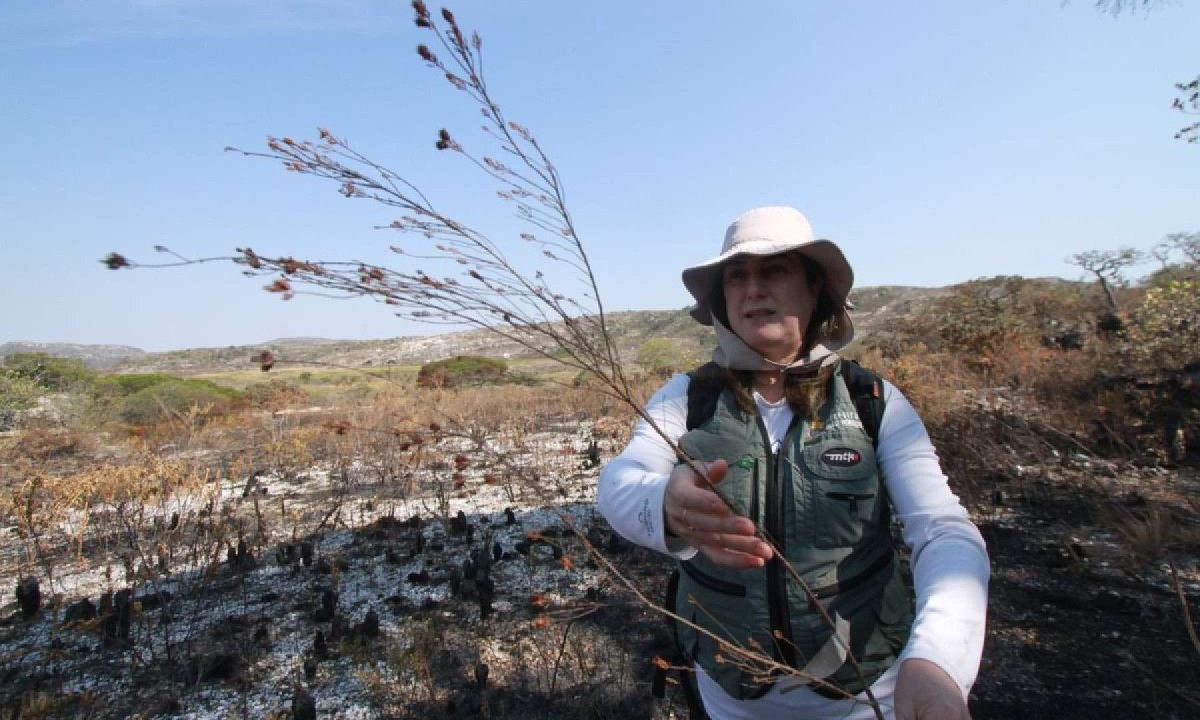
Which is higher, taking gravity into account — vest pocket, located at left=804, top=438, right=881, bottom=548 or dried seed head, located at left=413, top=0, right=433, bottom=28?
dried seed head, located at left=413, top=0, right=433, bottom=28

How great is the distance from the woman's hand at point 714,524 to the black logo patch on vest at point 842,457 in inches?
24.5

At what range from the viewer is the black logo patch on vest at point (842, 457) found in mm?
1629

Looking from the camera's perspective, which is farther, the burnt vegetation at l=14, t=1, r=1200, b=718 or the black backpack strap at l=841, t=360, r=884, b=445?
the burnt vegetation at l=14, t=1, r=1200, b=718

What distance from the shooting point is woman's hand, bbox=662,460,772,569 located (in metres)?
1.08

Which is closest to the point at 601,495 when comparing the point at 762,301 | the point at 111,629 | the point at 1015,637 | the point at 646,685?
the point at 762,301

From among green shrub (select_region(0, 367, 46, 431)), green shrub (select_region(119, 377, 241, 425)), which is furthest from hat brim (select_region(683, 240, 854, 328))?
green shrub (select_region(0, 367, 46, 431))

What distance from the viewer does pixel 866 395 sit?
5.71ft

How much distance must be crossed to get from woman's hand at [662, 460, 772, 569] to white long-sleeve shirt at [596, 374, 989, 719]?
0.11m

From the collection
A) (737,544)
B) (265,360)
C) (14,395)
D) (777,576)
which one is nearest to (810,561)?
(777,576)

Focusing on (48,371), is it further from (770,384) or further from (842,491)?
(842,491)

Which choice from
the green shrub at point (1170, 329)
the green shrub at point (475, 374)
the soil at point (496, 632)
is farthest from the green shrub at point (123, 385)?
the green shrub at point (1170, 329)

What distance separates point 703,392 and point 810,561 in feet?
1.91

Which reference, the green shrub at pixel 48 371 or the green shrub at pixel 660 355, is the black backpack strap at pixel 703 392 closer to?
the green shrub at pixel 660 355

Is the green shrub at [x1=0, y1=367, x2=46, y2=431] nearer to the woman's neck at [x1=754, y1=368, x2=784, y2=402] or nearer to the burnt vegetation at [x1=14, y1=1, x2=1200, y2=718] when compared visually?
the burnt vegetation at [x1=14, y1=1, x2=1200, y2=718]
